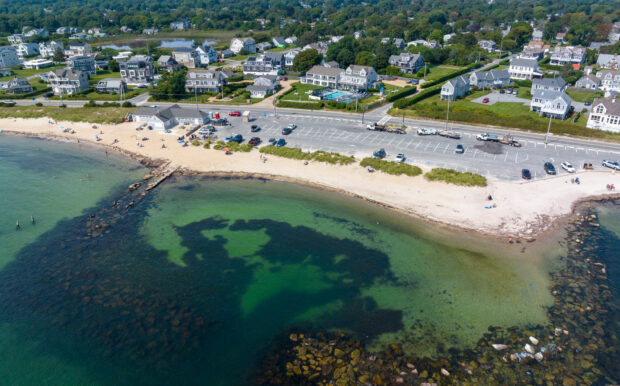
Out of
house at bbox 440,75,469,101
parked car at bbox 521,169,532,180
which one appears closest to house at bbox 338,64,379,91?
house at bbox 440,75,469,101

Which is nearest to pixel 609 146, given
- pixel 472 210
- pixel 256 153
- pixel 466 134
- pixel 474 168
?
pixel 466 134

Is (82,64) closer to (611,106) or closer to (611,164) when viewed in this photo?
(611,164)

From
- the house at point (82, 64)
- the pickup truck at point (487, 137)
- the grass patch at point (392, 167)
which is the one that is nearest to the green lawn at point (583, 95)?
the pickup truck at point (487, 137)

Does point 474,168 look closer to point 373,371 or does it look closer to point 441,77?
point 373,371

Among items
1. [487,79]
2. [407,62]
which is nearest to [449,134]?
[487,79]

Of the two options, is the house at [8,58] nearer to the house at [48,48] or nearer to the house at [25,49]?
the house at [48,48]
